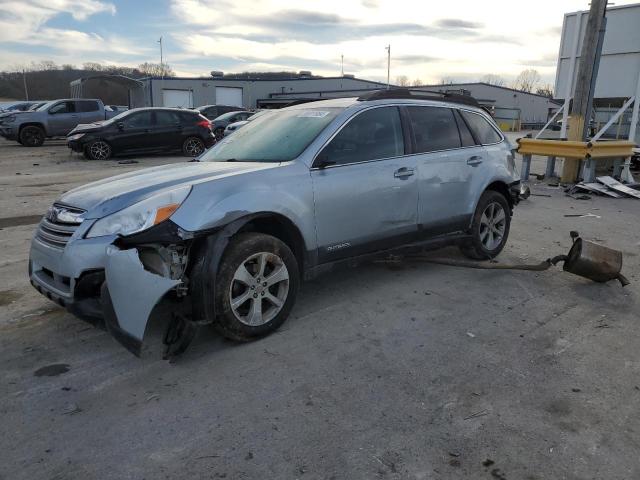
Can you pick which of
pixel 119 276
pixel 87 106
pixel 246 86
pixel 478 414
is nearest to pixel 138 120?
pixel 87 106

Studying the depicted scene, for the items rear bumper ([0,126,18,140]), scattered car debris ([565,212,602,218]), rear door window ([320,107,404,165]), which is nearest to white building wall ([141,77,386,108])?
rear bumper ([0,126,18,140])

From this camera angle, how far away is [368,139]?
456 cm

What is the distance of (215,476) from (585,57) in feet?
41.3

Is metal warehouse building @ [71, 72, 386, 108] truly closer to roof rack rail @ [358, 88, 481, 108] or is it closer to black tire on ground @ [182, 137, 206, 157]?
black tire on ground @ [182, 137, 206, 157]

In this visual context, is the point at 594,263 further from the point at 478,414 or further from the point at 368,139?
the point at 478,414

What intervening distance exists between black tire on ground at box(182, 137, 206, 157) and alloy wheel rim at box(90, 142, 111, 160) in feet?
7.62

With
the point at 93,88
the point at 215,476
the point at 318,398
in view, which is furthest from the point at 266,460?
the point at 93,88

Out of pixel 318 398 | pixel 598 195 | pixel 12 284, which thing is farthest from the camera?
pixel 598 195

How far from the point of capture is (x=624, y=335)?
4.05 metres

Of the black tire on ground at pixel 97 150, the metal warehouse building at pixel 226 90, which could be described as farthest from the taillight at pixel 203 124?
the metal warehouse building at pixel 226 90

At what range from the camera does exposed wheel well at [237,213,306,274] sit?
152 inches

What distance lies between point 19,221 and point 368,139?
570 centimetres

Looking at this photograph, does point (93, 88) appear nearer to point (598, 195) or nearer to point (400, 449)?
point (598, 195)

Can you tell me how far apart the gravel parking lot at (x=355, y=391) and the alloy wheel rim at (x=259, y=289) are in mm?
213
